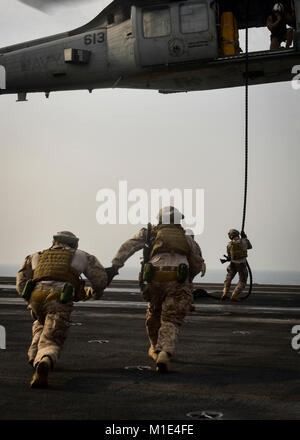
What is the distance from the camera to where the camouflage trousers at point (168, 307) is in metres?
7.33

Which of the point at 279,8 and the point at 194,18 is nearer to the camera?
the point at 279,8

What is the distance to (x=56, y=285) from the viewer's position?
673 centimetres

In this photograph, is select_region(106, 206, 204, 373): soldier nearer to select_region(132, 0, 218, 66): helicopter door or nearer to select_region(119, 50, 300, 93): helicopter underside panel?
select_region(119, 50, 300, 93): helicopter underside panel

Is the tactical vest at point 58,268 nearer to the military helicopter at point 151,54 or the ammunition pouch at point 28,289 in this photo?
the ammunition pouch at point 28,289

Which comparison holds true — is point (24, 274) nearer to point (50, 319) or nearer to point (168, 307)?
point (50, 319)

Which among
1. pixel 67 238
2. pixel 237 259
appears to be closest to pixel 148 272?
pixel 67 238

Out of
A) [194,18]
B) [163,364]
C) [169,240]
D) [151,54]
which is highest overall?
[194,18]

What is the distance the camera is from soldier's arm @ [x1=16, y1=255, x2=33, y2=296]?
7051 millimetres

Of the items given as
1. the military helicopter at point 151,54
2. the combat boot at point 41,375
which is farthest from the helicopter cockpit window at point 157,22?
the combat boot at point 41,375

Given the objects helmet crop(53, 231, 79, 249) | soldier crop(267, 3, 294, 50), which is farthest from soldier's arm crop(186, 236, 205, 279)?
soldier crop(267, 3, 294, 50)

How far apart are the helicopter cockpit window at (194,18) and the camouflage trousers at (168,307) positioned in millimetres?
9515

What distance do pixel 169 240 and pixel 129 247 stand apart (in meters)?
0.48

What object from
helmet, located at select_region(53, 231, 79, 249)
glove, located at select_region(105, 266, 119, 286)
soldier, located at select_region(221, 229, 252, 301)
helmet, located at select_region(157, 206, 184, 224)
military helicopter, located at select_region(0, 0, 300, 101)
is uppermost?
military helicopter, located at select_region(0, 0, 300, 101)

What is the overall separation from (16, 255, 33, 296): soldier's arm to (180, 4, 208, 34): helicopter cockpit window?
10.0m
